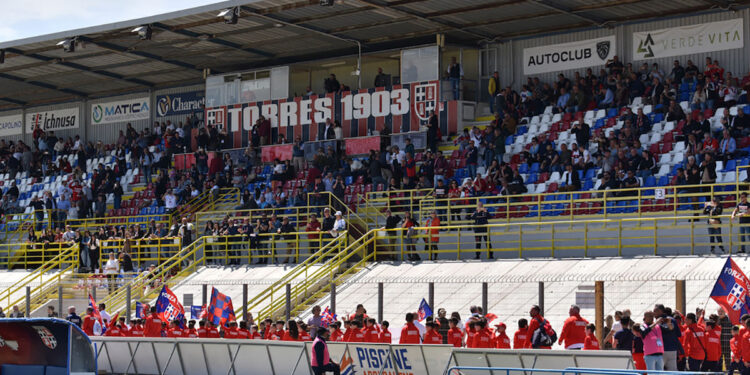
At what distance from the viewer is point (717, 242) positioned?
2619 centimetres

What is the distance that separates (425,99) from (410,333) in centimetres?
1964

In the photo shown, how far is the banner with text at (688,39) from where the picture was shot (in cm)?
3425

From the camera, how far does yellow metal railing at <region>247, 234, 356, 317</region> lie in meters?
30.7

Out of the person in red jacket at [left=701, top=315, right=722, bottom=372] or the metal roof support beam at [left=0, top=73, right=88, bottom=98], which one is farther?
the metal roof support beam at [left=0, top=73, right=88, bottom=98]

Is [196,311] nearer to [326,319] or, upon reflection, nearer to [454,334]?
[326,319]

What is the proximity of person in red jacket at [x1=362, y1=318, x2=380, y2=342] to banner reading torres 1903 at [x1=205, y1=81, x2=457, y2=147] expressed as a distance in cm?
1773

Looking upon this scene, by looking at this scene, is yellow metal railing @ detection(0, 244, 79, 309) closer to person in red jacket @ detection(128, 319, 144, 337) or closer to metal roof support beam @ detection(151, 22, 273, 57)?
metal roof support beam @ detection(151, 22, 273, 57)

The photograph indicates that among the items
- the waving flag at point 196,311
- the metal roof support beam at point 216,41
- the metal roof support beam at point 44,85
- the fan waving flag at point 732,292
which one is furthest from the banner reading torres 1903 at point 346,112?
the fan waving flag at point 732,292

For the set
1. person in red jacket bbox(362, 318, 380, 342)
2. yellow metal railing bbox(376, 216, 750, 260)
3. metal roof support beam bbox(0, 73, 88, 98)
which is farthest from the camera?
metal roof support beam bbox(0, 73, 88, 98)

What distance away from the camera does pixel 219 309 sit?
1043 inches

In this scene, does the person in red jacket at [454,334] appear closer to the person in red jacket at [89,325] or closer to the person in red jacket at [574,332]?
the person in red jacket at [574,332]

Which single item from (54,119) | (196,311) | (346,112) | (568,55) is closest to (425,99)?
(346,112)

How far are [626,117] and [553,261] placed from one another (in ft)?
21.7

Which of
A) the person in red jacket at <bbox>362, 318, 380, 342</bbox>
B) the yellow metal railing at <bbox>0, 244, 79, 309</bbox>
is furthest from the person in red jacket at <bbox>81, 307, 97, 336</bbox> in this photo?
the yellow metal railing at <bbox>0, 244, 79, 309</bbox>
